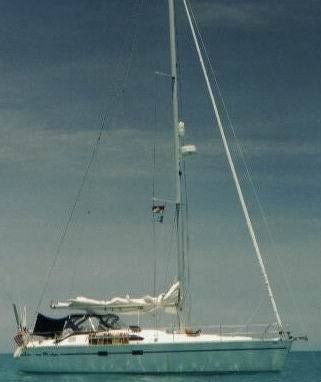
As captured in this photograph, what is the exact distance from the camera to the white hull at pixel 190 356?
35.3 m

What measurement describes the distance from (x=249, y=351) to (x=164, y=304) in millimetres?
5796

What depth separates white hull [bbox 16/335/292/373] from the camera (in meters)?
35.3

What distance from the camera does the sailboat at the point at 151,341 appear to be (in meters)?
35.4

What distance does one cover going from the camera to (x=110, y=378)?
37.0 metres

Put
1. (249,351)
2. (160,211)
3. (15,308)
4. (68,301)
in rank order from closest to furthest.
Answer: (249,351) < (160,211) < (68,301) < (15,308)

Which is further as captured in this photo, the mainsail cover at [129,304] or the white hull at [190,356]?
the mainsail cover at [129,304]

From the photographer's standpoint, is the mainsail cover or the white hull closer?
the white hull

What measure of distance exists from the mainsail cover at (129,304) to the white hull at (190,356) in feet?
9.97

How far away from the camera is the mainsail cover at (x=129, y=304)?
3878 centimetres

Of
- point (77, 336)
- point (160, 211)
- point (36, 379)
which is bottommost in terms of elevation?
point (36, 379)

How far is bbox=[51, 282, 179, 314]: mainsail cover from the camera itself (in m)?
38.8

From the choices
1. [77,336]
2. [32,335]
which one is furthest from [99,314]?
[32,335]

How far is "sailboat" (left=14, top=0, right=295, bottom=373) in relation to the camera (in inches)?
1393

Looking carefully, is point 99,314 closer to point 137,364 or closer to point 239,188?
point 137,364
